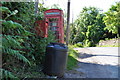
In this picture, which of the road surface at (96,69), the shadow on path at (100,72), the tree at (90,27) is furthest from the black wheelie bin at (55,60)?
the tree at (90,27)

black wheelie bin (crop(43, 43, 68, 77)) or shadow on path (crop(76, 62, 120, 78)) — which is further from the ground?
black wheelie bin (crop(43, 43, 68, 77))

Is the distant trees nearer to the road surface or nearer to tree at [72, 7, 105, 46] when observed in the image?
tree at [72, 7, 105, 46]

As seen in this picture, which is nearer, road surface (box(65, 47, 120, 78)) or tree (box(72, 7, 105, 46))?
road surface (box(65, 47, 120, 78))

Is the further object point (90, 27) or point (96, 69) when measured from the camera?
point (90, 27)

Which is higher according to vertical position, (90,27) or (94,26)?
(94,26)

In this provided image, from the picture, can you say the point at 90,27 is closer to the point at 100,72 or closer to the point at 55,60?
the point at 100,72

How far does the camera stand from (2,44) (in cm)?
150

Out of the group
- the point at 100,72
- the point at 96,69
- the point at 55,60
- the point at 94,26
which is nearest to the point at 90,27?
the point at 94,26

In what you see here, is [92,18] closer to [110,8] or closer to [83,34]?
[83,34]

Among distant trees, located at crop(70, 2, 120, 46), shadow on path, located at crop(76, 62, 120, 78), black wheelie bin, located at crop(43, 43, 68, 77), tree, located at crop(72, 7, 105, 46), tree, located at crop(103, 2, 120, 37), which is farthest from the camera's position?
tree, located at crop(72, 7, 105, 46)

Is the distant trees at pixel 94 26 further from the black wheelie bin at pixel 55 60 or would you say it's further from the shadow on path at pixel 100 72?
the black wheelie bin at pixel 55 60

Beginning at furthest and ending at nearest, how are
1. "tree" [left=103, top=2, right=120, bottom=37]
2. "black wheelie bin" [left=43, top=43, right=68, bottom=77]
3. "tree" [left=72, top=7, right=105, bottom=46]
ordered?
"tree" [left=72, top=7, right=105, bottom=46] < "tree" [left=103, top=2, right=120, bottom=37] < "black wheelie bin" [left=43, top=43, right=68, bottom=77]

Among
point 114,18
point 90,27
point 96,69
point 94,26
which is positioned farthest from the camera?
point 94,26

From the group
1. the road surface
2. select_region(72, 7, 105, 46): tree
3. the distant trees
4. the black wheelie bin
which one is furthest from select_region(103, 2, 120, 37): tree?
the black wheelie bin
